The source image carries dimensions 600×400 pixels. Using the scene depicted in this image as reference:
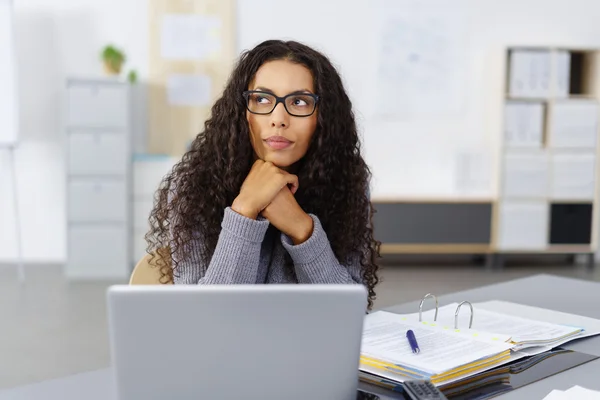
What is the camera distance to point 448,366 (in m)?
1.10

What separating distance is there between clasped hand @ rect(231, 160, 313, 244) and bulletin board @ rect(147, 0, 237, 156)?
3922 millimetres

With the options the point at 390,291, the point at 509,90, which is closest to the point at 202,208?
the point at 390,291

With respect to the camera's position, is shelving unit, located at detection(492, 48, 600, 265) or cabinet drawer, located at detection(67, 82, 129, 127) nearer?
cabinet drawer, located at detection(67, 82, 129, 127)

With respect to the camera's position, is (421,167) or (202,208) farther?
(421,167)

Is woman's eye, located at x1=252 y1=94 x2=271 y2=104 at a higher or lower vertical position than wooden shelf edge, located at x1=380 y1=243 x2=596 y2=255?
higher

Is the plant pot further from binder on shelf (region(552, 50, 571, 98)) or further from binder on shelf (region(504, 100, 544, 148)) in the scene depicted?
binder on shelf (region(552, 50, 571, 98))

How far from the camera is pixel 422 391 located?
101 cm

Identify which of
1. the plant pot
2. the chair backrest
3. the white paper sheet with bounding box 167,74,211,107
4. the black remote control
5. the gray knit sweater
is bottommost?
the black remote control

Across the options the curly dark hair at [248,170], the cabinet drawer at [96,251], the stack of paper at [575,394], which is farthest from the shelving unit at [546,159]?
the stack of paper at [575,394]

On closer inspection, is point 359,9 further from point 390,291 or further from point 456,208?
point 390,291

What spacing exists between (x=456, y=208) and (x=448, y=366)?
417 cm

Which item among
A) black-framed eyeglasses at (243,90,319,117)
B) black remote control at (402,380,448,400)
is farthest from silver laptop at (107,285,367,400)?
black-framed eyeglasses at (243,90,319,117)

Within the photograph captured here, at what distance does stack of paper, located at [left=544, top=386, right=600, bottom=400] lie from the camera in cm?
104

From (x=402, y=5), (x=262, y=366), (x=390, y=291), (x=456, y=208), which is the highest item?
(x=402, y=5)
